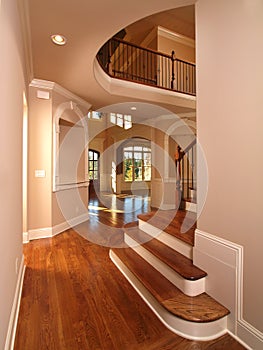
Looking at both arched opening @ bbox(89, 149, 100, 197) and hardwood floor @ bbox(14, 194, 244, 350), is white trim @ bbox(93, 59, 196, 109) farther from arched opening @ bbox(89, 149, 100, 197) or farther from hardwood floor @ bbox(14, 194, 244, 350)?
arched opening @ bbox(89, 149, 100, 197)

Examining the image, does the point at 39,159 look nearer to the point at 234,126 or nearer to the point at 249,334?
the point at 234,126

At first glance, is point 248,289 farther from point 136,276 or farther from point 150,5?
point 150,5

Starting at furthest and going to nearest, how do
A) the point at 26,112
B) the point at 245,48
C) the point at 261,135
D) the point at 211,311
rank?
1. the point at 26,112
2. the point at 211,311
3. the point at 245,48
4. the point at 261,135

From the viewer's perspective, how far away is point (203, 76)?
197cm

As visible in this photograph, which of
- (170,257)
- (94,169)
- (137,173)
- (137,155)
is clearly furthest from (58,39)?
(137,173)

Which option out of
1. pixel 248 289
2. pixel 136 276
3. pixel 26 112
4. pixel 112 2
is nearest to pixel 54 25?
pixel 112 2

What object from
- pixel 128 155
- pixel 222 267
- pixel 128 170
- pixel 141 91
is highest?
pixel 141 91

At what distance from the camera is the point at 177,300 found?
5.90 ft

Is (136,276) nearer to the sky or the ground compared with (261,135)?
nearer to the ground

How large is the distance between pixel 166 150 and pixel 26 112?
161 inches

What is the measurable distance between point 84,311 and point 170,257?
0.96 m

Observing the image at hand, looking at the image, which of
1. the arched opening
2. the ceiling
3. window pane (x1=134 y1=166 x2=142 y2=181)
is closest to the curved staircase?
the ceiling

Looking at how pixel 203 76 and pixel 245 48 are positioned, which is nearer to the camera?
pixel 245 48

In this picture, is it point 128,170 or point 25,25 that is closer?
point 25,25
